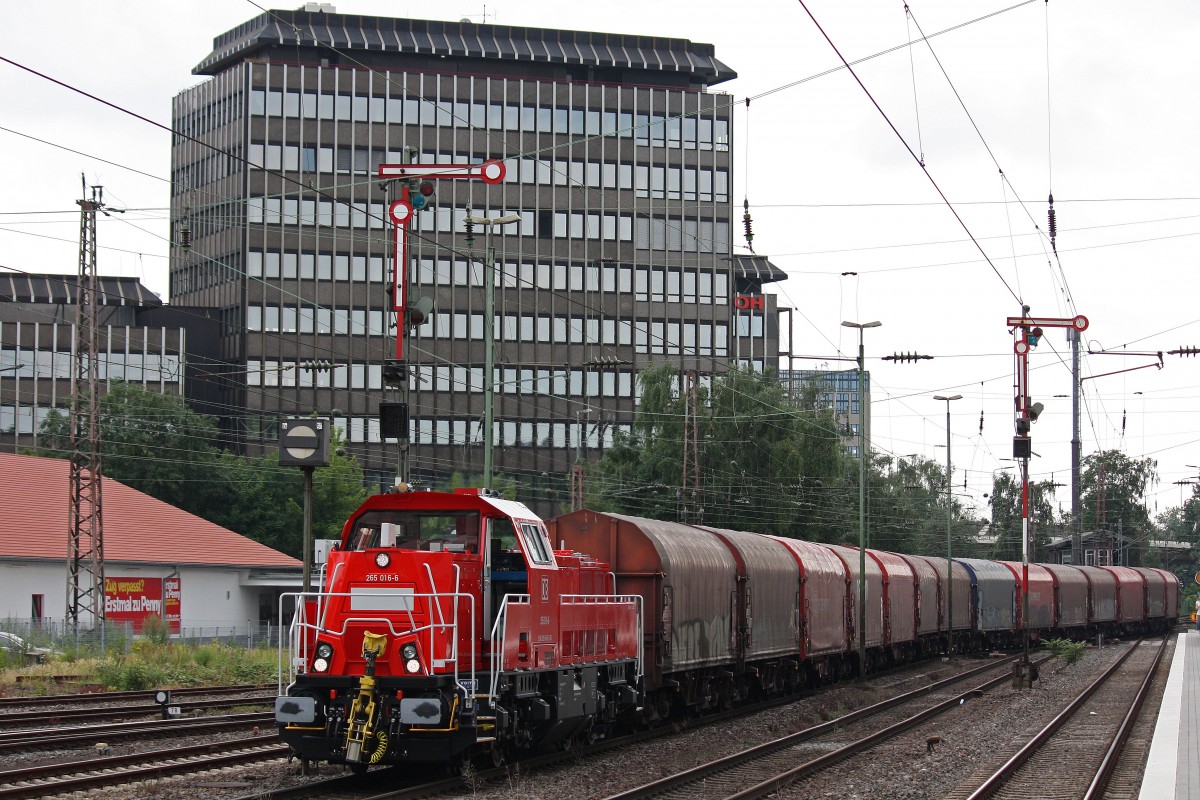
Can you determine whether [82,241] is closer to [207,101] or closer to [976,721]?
[976,721]

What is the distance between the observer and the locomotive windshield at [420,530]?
17281mm

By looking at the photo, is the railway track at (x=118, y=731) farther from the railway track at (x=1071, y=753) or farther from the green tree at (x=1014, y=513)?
the green tree at (x=1014, y=513)

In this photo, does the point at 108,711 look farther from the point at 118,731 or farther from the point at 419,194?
the point at 419,194

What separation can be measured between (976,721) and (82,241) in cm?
2860

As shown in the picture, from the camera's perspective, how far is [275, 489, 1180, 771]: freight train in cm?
1600

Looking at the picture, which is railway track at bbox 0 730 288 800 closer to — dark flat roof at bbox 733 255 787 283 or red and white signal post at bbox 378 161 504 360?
red and white signal post at bbox 378 161 504 360

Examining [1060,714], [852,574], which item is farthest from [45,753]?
[852,574]

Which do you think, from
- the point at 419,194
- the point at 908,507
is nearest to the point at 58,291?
the point at 908,507

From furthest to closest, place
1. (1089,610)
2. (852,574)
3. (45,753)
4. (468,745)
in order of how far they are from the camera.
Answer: (1089,610)
(852,574)
(45,753)
(468,745)

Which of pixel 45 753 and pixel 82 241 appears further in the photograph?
pixel 82 241

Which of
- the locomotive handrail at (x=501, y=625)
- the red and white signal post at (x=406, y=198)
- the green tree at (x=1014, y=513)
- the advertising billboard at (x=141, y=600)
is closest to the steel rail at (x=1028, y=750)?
the locomotive handrail at (x=501, y=625)

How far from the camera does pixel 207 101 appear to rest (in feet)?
358

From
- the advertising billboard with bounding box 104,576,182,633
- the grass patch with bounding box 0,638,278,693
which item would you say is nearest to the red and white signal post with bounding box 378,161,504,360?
the grass patch with bounding box 0,638,278,693

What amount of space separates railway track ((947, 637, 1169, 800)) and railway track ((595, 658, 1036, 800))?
2175mm
